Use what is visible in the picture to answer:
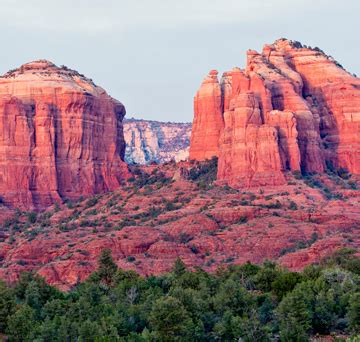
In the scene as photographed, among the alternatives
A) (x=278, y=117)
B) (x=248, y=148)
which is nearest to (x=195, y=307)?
(x=248, y=148)

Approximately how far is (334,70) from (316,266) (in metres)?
42.5

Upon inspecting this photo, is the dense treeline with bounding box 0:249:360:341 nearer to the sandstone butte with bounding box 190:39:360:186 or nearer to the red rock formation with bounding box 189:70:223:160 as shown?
the sandstone butte with bounding box 190:39:360:186

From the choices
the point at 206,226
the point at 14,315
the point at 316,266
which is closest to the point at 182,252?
the point at 206,226

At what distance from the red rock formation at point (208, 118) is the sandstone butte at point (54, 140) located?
30.0 ft

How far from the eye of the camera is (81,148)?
494ft

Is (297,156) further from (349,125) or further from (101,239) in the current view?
(101,239)

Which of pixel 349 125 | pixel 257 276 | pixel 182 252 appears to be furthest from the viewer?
pixel 349 125

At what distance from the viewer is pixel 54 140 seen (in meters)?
150

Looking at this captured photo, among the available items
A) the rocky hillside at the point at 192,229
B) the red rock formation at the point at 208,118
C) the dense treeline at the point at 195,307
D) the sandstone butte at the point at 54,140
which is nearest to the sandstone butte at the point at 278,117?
the red rock formation at the point at 208,118

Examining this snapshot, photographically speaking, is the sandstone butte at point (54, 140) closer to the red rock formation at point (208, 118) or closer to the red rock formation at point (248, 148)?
the red rock formation at point (208, 118)

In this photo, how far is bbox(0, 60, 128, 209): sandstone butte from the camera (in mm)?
148125

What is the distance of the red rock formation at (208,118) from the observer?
147 m

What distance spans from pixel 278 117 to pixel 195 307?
4864 centimetres

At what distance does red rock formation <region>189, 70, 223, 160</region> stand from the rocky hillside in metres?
6.25
